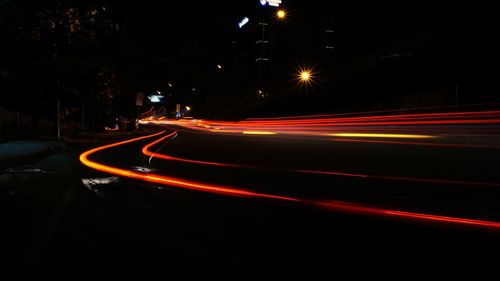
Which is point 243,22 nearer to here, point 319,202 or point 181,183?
point 181,183

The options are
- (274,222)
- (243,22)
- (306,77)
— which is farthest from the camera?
(243,22)

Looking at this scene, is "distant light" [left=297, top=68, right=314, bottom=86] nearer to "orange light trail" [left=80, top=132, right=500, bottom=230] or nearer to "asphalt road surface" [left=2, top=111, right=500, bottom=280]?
"asphalt road surface" [left=2, top=111, right=500, bottom=280]

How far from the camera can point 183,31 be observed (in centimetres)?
2509

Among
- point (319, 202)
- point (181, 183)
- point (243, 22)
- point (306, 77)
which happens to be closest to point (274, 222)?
point (319, 202)

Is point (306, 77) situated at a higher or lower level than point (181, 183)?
higher

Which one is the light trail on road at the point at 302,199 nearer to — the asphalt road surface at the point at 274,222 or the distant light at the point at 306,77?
the asphalt road surface at the point at 274,222

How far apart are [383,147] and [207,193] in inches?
572

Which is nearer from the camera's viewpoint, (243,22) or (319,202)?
(319,202)

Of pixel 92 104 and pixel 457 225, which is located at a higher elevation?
pixel 92 104

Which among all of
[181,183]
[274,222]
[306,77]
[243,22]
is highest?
[243,22]

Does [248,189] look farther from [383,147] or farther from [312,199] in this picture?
[383,147]

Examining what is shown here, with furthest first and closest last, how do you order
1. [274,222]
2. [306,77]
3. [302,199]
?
[306,77] < [302,199] < [274,222]

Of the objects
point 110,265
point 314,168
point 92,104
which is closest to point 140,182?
point 314,168

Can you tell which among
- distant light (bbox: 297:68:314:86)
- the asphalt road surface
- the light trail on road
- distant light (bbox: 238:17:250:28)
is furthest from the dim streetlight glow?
distant light (bbox: 238:17:250:28)
